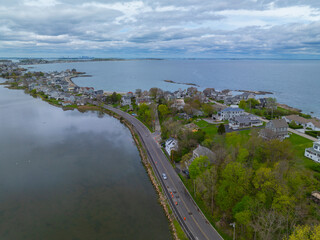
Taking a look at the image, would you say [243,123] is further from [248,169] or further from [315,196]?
[248,169]

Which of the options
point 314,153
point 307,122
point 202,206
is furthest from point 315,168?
point 307,122

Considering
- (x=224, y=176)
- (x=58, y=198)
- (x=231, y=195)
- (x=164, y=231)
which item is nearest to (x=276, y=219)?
(x=231, y=195)

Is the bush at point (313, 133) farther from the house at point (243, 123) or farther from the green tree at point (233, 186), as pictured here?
the green tree at point (233, 186)

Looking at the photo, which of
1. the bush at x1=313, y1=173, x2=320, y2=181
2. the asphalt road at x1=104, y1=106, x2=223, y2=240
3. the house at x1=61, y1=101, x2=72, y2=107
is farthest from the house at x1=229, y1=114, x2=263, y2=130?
the house at x1=61, y1=101, x2=72, y2=107

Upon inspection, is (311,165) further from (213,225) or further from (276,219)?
(213,225)

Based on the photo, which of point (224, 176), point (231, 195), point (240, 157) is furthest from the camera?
point (240, 157)

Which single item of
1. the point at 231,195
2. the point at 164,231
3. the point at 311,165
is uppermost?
the point at 231,195

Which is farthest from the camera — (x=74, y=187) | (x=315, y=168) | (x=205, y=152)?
(x=74, y=187)
